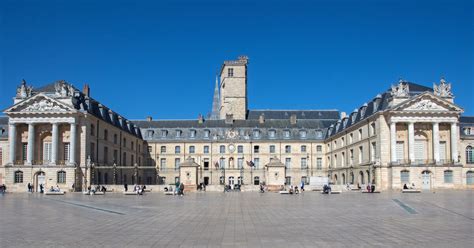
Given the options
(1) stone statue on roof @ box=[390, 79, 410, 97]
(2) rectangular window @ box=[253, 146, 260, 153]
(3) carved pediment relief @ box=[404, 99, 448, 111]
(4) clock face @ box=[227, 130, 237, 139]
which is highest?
(1) stone statue on roof @ box=[390, 79, 410, 97]

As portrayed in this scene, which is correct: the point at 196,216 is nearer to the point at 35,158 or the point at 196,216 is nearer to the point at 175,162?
the point at 35,158

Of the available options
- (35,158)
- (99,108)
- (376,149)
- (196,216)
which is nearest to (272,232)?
(196,216)

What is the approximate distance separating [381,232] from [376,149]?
4486cm

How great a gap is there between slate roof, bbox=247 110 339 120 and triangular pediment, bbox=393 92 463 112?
34.3 meters

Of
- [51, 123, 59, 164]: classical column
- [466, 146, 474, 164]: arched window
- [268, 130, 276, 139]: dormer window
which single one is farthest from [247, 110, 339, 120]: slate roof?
[51, 123, 59, 164]: classical column

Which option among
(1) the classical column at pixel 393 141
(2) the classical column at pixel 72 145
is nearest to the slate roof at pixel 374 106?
(1) the classical column at pixel 393 141

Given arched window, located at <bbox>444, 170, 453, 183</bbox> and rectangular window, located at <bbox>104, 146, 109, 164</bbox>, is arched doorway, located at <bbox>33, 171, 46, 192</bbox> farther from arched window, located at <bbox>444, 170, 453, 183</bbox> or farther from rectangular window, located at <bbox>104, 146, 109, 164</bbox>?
arched window, located at <bbox>444, 170, 453, 183</bbox>

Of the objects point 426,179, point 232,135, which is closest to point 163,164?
point 232,135

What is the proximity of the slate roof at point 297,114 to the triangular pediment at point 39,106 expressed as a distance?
42.9 m

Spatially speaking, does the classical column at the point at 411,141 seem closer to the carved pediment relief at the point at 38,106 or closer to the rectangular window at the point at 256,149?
the rectangular window at the point at 256,149

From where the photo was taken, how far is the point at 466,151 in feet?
214

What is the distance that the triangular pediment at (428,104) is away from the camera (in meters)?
56.8

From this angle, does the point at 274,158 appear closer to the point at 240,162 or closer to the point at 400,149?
the point at 400,149

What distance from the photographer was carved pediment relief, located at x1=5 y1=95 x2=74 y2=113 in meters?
58.2
